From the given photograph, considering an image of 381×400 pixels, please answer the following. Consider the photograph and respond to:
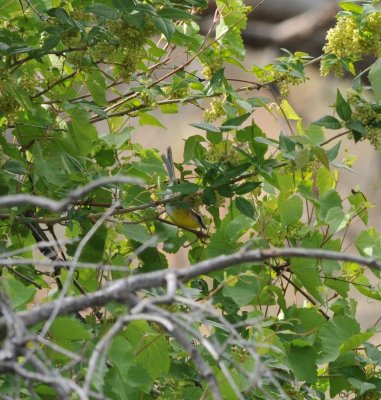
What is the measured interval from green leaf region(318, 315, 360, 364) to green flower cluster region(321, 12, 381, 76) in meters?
0.43

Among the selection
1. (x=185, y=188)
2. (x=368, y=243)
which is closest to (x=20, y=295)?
(x=185, y=188)

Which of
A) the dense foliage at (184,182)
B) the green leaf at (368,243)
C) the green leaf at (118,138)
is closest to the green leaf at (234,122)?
the dense foliage at (184,182)

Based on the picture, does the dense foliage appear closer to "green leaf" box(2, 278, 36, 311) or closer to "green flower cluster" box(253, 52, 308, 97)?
"green flower cluster" box(253, 52, 308, 97)

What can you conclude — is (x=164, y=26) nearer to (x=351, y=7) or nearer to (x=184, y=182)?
(x=184, y=182)

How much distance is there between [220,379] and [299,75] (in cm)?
66

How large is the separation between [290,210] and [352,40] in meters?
0.31

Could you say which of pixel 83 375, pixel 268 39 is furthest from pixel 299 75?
pixel 268 39

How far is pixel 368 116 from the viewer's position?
4.66ft

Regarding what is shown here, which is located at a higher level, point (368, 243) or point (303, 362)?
point (368, 243)

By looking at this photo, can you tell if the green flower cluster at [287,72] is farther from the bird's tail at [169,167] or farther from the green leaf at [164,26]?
the green leaf at [164,26]

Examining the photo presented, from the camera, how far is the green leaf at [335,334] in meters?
1.51

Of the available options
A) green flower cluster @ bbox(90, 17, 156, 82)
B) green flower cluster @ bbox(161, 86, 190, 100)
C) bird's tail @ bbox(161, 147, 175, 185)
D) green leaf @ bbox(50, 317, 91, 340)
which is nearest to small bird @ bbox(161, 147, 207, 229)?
bird's tail @ bbox(161, 147, 175, 185)

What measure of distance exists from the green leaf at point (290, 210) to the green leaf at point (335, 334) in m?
0.18

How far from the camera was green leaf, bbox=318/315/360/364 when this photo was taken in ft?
4.97
